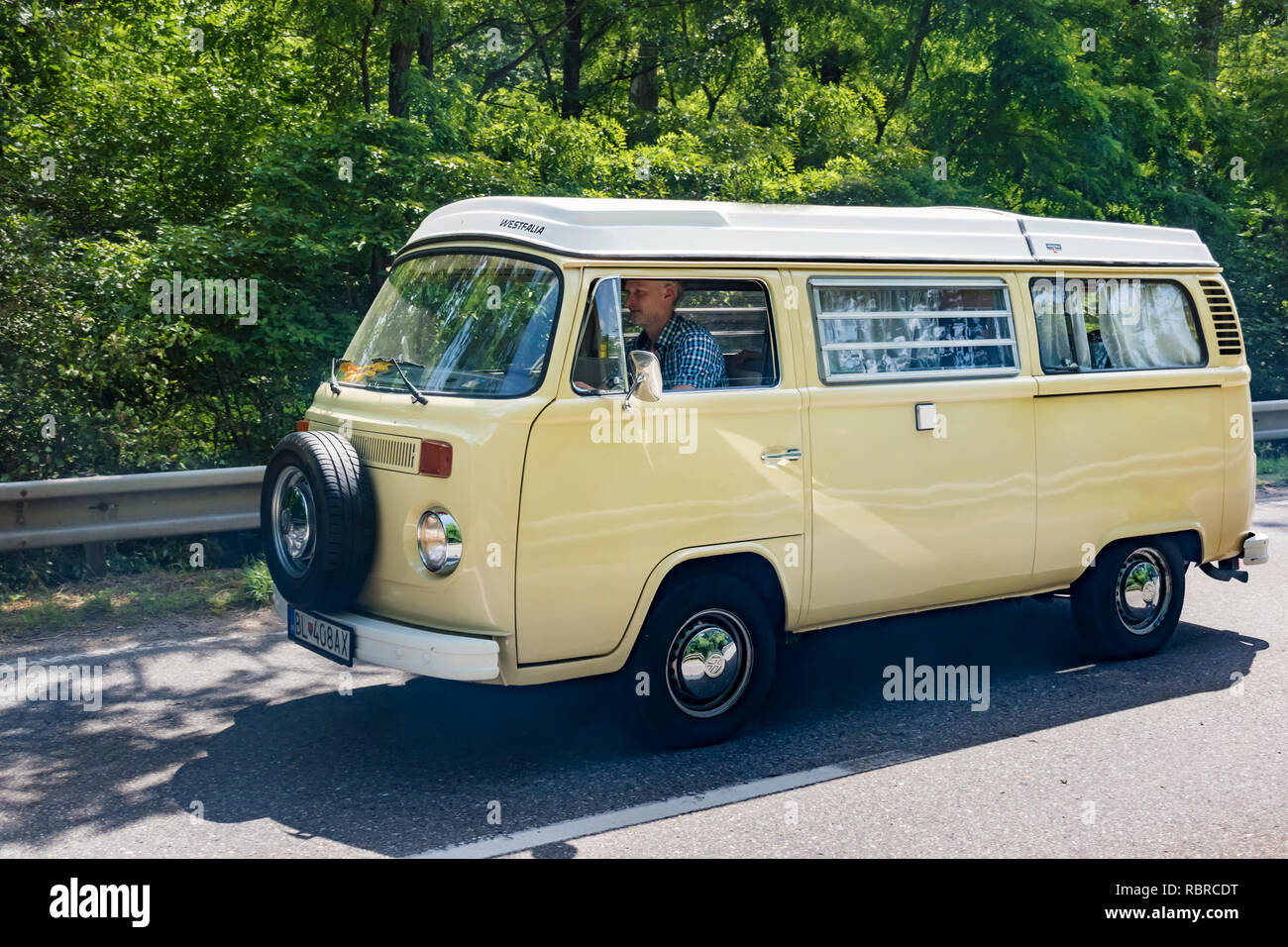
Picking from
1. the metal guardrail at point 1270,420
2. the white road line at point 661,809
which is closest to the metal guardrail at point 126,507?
the white road line at point 661,809

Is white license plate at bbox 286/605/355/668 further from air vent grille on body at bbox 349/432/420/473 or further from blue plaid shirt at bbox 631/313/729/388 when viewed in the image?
blue plaid shirt at bbox 631/313/729/388

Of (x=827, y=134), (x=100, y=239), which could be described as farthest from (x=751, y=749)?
(x=827, y=134)

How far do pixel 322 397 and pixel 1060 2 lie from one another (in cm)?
1353

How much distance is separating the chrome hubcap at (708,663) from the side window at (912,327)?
1263 mm

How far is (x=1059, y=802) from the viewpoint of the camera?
498cm

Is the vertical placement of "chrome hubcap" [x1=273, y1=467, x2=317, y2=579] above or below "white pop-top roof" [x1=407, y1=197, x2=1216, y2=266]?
below

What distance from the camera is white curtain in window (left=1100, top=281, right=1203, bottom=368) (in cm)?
693

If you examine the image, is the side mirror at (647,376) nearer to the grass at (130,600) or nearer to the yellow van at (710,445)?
the yellow van at (710,445)

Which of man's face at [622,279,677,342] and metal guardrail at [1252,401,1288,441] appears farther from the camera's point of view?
metal guardrail at [1252,401,1288,441]

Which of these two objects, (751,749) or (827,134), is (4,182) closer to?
(751,749)

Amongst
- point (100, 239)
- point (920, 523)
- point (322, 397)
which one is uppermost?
point (100, 239)

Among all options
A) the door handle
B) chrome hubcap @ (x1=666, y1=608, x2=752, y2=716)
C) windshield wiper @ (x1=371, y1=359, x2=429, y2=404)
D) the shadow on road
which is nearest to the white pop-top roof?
windshield wiper @ (x1=371, y1=359, x2=429, y2=404)

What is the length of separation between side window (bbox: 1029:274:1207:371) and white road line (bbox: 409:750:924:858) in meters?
→ 2.45

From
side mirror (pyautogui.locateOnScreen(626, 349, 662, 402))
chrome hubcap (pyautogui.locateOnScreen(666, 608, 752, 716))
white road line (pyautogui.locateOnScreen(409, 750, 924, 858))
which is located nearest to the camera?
white road line (pyautogui.locateOnScreen(409, 750, 924, 858))
